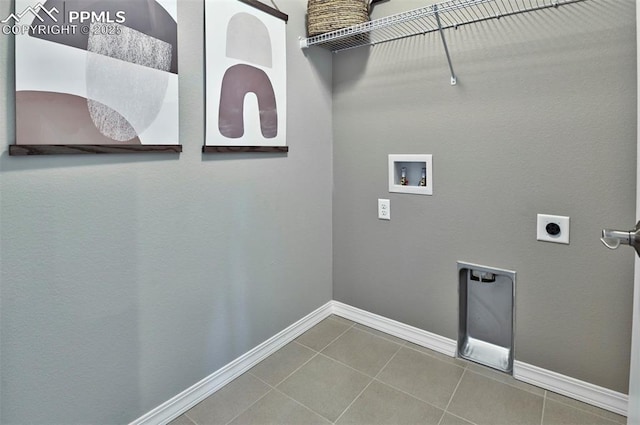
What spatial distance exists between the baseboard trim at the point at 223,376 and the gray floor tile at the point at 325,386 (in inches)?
8.8

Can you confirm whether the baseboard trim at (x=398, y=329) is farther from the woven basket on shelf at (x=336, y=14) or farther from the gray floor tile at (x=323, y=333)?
the woven basket on shelf at (x=336, y=14)

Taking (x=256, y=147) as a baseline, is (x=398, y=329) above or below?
below

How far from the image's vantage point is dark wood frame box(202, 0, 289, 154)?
5.00 ft

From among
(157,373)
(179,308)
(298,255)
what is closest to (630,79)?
(298,255)

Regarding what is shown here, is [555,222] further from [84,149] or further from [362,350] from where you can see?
[84,149]

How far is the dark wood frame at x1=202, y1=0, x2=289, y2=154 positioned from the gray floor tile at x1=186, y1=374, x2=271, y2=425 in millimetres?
1100

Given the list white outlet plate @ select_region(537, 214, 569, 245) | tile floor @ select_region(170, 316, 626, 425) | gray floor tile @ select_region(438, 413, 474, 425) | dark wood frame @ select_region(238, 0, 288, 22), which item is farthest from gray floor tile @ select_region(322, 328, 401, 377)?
dark wood frame @ select_region(238, 0, 288, 22)

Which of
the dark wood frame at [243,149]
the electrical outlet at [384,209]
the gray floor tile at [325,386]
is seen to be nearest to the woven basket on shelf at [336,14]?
the dark wood frame at [243,149]

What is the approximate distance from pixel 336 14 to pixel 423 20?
444mm

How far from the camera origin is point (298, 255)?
205 centimetres

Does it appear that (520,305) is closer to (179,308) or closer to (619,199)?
(619,199)

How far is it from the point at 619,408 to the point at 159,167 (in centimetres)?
211

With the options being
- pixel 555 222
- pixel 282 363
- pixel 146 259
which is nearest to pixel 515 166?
pixel 555 222

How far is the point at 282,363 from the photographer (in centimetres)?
183
